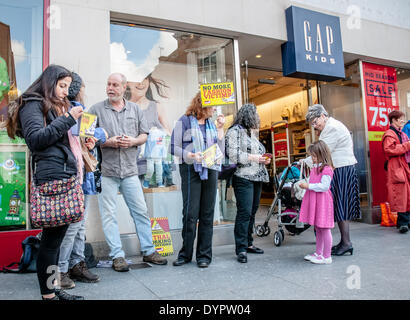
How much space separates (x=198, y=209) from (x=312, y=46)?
394cm

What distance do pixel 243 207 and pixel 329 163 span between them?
1.08 m

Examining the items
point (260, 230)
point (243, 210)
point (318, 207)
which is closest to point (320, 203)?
point (318, 207)

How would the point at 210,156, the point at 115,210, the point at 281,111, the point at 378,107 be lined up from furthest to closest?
1. the point at 281,111
2. the point at 378,107
3. the point at 115,210
4. the point at 210,156

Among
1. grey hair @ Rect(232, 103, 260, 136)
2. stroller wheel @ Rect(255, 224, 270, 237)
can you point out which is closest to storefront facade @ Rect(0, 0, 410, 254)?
stroller wheel @ Rect(255, 224, 270, 237)

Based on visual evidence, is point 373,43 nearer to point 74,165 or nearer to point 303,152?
point 303,152

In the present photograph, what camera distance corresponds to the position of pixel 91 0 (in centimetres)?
461

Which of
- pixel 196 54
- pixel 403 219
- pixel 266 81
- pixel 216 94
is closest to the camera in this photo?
pixel 216 94

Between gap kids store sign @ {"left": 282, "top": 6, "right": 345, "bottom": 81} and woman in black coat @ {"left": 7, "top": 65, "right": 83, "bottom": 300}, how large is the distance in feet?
14.3


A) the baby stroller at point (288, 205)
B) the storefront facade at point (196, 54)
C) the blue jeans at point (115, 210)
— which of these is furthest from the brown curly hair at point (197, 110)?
the baby stroller at point (288, 205)

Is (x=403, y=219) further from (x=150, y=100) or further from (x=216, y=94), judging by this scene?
(x=150, y=100)

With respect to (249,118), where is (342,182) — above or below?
below

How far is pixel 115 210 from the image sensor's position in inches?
151

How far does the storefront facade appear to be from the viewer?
14.6ft
